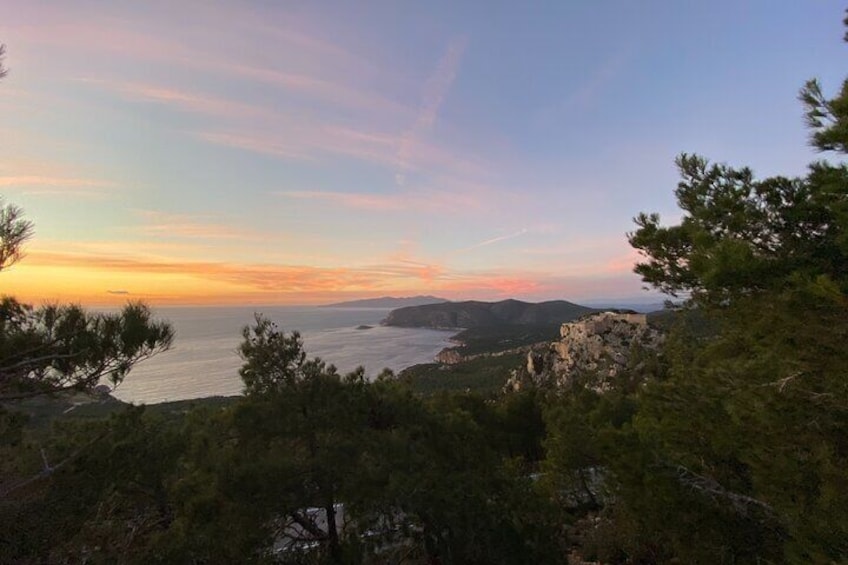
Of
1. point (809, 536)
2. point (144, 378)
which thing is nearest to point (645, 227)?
point (809, 536)

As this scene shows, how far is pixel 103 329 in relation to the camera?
16.3 ft

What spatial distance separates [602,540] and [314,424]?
6723 millimetres

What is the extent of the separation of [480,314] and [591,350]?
386 ft

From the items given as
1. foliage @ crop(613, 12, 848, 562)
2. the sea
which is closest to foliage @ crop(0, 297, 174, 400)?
foliage @ crop(613, 12, 848, 562)

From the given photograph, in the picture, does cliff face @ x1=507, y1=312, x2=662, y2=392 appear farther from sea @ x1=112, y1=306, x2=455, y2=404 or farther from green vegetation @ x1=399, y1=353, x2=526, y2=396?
sea @ x1=112, y1=306, x2=455, y2=404

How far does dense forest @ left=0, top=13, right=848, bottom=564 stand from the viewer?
14.5ft

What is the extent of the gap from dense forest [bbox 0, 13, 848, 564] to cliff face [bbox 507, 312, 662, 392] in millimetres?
31153

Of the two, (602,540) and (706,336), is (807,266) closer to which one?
(706,336)

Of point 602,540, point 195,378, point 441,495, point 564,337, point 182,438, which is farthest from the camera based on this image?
point 195,378

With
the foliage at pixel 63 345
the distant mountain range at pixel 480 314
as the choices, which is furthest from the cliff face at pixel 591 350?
the distant mountain range at pixel 480 314

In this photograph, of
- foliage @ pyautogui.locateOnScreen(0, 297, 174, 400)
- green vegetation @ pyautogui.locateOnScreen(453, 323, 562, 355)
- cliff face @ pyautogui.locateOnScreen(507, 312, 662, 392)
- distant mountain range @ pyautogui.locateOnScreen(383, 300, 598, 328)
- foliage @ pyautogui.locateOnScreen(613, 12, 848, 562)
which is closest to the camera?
foliage @ pyautogui.locateOnScreen(613, 12, 848, 562)

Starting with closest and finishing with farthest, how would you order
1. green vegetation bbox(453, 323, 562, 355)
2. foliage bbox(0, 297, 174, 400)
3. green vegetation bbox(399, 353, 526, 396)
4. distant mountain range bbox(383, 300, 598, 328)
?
foliage bbox(0, 297, 174, 400)
green vegetation bbox(399, 353, 526, 396)
green vegetation bbox(453, 323, 562, 355)
distant mountain range bbox(383, 300, 598, 328)

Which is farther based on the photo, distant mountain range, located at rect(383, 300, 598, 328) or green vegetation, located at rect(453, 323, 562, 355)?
distant mountain range, located at rect(383, 300, 598, 328)

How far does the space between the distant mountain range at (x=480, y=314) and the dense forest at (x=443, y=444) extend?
134582 mm
